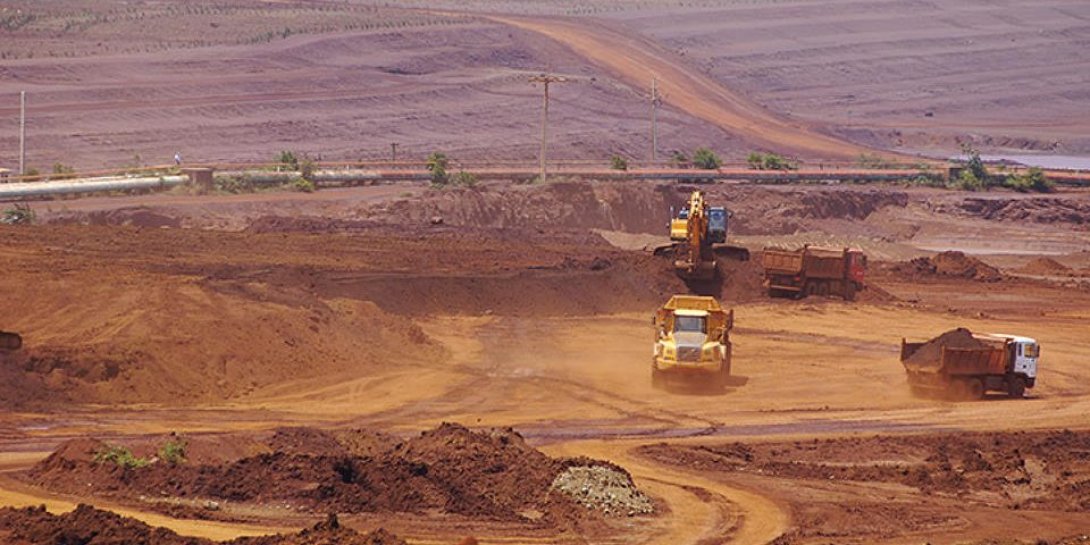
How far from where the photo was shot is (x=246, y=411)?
1473 inches

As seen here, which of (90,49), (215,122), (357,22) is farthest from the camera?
(357,22)

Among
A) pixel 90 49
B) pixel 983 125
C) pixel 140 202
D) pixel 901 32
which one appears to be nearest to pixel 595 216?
pixel 140 202

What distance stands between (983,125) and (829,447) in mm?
111351

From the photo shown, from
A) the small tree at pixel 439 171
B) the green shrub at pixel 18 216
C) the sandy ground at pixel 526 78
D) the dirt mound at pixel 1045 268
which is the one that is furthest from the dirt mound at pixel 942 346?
the sandy ground at pixel 526 78

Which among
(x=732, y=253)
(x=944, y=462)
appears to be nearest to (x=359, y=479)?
(x=944, y=462)

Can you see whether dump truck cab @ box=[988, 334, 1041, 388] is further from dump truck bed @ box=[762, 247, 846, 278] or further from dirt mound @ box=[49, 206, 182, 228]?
dirt mound @ box=[49, 206, 182, 228]

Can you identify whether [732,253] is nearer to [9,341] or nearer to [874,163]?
[9,341]

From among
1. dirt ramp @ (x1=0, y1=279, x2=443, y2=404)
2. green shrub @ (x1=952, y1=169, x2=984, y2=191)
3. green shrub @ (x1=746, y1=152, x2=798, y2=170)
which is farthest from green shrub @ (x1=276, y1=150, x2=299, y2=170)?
dirt ramp @ (x1=0, y1=279, x2=443, y2=404)

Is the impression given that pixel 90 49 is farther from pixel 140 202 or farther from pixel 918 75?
pixel 918 75

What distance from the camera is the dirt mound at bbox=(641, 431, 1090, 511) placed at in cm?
3186

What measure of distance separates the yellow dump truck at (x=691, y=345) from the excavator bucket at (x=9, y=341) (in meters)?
13.4

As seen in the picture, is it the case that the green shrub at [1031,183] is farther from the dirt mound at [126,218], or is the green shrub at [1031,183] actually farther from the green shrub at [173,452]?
the green shrub at [173,452]

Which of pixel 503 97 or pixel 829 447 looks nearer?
pixel 829 447

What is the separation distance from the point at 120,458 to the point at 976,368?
21481 mm
